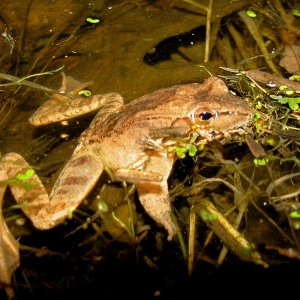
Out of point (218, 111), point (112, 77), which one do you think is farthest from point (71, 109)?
point (218, 111)

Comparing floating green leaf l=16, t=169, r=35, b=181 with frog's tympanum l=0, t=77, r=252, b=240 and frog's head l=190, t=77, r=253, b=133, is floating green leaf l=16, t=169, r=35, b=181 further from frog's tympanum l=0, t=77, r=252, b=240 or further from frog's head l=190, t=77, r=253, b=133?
frog's head l=190, t=77, r=253, b=133

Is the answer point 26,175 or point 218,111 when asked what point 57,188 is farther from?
point 218,111

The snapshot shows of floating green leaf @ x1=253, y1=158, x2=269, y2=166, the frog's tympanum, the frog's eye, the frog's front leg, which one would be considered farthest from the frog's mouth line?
the frog's front leg

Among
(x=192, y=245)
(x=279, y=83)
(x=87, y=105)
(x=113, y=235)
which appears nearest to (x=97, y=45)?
(x=87, y=105)

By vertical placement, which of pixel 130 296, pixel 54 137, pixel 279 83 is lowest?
pixel 130 296

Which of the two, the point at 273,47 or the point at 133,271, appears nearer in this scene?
the point at 133,271

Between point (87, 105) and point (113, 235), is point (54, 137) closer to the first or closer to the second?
point (87, 105)
